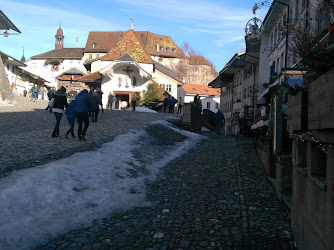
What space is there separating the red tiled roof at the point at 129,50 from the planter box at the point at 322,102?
172ft

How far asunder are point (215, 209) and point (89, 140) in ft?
24.2

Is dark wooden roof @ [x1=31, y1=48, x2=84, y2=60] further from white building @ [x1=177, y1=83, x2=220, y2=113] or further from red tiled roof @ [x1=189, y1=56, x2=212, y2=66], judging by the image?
white building @ [x1=177, y1=83, x2=220, y2=113]

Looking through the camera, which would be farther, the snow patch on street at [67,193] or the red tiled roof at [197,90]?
the red tiled roof at [197,90]

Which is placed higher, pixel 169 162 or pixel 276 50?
pixel 276 50

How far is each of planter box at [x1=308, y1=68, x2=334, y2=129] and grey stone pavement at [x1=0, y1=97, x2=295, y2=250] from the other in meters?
2.02

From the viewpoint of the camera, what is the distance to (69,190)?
7281mm

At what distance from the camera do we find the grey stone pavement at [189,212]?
551cm

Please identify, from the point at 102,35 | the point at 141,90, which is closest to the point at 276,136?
the point at 141,90

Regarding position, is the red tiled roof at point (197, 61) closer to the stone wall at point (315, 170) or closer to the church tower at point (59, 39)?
the church tower at point (59, 39)

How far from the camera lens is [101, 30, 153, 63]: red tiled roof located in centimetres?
5578

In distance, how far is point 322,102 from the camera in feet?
13.2

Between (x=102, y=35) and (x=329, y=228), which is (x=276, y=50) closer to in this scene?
(x=329, y=228)

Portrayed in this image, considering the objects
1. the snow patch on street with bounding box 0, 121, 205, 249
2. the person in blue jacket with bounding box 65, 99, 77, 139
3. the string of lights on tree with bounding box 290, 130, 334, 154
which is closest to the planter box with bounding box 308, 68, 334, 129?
the string of lights on tree with bounding box 290, 130, 334, 154

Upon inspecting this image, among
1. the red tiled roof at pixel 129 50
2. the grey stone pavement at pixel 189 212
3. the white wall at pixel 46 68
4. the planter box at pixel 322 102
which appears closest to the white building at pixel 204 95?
the red tiled roof at pixel 129 50
